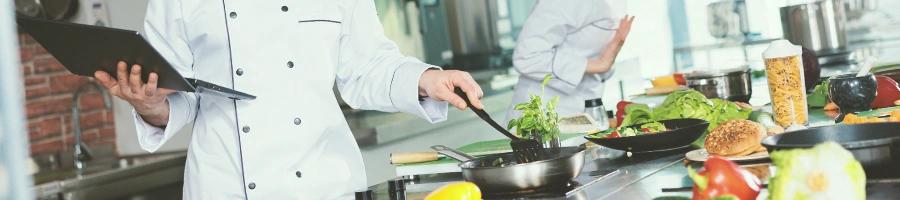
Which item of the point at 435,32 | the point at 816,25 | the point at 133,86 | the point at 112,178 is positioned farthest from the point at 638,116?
the point at 435,32

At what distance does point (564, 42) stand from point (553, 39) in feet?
0.35

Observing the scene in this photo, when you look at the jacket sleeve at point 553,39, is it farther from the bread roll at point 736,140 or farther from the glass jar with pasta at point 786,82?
the bread roll at point 736,140

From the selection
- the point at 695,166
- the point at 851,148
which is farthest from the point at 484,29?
the point at 851,148

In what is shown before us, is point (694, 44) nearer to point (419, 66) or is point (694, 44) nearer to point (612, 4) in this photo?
point (612, 4)

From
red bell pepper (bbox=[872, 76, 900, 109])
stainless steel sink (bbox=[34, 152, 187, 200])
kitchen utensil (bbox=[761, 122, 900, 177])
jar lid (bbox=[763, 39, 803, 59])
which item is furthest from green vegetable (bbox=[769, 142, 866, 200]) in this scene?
stainless steel sink (bbox=[34, 152, 187, 200])

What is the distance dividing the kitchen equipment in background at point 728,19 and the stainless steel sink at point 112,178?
3310 mm

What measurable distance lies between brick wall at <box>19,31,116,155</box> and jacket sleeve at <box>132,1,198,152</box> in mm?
2155

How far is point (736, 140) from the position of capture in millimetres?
1530

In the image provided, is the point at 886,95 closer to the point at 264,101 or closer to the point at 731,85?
the point at 731,85

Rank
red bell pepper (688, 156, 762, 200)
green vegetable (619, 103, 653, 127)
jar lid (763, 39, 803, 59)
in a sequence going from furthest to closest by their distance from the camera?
green vegetable (619, 103, 653, 127), jar lid (763, 39, 803, 59), red bell pepper (688, 156, 762, 200)

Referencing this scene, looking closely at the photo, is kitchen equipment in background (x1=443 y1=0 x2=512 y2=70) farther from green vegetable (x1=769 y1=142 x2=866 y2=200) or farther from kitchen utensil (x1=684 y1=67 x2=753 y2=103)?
green vegetable (x1=769 y1=142 x2=866 y2=200)

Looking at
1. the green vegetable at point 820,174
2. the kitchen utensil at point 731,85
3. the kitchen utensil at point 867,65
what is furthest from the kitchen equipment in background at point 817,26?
the green vegetable at point 820,174

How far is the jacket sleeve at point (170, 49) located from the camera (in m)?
1.90

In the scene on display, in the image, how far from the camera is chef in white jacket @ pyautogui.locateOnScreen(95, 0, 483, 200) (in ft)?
6.20
